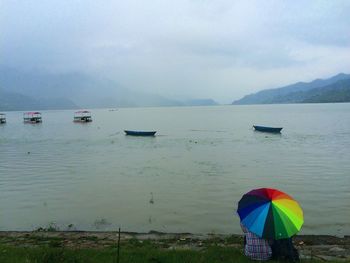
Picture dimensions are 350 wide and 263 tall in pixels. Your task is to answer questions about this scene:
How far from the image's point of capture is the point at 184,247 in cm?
1181

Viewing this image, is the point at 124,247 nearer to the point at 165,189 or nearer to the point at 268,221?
the point at 268,221

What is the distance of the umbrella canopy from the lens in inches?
359

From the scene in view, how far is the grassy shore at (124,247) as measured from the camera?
9.60 meters

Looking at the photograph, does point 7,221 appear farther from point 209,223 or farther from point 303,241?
point 303,241

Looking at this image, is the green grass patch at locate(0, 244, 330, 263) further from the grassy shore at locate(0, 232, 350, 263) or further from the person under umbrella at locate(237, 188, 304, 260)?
the person under umbrella at locate(237, 188, 304, 260)

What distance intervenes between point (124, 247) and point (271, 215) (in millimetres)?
4673

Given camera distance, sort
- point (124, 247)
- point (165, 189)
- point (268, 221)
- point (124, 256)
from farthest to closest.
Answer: point (165, 189) < point (124, 247) < point (124, 256) < point (268, 221)

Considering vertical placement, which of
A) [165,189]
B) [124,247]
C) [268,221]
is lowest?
[165,189]

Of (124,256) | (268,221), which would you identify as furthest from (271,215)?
(124,256)

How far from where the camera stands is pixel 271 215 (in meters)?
9.16

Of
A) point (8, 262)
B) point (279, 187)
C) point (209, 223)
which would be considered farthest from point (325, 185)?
point (8, 262)

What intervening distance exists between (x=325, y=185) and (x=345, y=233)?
9.66 meters

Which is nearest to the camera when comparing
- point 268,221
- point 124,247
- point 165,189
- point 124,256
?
point 268,221

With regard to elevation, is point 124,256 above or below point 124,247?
above
